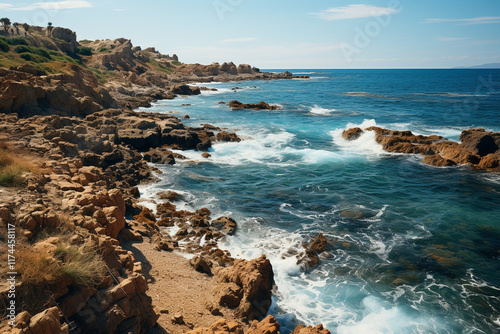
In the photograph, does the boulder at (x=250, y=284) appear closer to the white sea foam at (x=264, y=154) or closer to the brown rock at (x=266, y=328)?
the brown rock at (x=266, y=328)

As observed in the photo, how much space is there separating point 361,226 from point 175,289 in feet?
34.2

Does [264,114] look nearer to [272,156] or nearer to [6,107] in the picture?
[272,156]

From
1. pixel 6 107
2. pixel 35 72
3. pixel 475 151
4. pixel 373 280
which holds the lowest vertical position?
pixel 373 280

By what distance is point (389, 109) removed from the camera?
181 feet

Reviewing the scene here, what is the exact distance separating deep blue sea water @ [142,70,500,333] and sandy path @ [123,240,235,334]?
2.45 m

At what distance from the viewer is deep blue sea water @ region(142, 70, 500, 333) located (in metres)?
10.6

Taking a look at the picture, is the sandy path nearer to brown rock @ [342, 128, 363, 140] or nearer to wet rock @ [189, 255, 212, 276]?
wet rock @ [189, 255, 212, 276]

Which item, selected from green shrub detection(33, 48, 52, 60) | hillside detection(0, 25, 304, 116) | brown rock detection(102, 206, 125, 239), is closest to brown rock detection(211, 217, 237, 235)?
brown rock detection(102, 206, 125, 239)

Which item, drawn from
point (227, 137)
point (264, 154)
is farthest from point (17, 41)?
point (264, 154)

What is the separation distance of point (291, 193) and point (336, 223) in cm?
476

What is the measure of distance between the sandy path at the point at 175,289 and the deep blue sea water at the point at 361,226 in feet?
8.05

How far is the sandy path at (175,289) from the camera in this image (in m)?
8.55

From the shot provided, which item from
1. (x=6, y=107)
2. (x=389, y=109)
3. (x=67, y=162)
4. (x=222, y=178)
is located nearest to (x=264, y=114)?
(x=389, y=109)

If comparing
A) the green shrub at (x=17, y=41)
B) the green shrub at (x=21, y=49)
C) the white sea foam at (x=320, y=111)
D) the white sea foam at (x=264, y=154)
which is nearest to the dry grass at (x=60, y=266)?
the white sea foam at (x=264, y=154)
